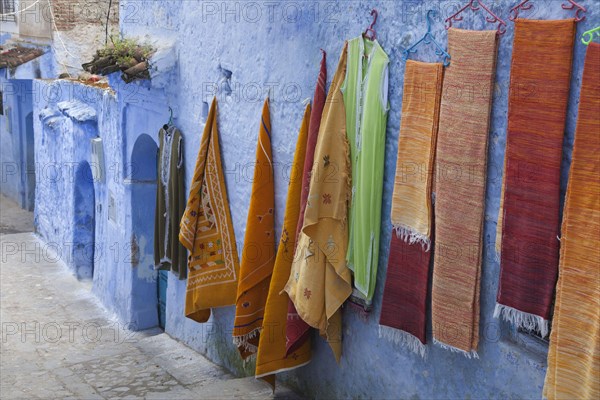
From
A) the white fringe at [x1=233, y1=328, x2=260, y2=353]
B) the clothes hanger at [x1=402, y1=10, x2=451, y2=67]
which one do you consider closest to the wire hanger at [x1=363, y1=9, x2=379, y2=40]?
the clothes hanger at [x1=402, y1=10, x2=451, y2=67]

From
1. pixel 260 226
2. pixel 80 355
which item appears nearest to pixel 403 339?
pixel 260 226

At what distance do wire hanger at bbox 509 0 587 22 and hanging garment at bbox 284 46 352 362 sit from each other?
1.40 meters

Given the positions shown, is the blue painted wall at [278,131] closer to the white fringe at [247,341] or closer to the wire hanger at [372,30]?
the wire hanger at [372,30]

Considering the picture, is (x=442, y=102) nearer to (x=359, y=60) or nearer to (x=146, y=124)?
(x=359, y=60)

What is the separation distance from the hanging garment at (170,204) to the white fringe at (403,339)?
3216 millimetres

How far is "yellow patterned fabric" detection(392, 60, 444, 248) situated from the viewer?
4.06m

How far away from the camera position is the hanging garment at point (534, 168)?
335 centimetres

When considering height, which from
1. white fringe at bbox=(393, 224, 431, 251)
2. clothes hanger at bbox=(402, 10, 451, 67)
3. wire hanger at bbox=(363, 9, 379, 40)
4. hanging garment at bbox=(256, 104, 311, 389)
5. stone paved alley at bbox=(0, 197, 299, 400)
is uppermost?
wire hanger at bbox=(363, 9, 379, 40)

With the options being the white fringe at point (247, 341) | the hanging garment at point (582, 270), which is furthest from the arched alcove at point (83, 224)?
the hanging garment at point (582, 270)

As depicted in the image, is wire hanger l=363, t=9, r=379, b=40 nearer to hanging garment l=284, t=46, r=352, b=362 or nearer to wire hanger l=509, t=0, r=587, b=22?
hanging garment l=284, t=46, r=352, b=362

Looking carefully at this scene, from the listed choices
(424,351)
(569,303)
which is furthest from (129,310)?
(569,303)

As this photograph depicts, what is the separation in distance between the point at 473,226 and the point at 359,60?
138 centimetres

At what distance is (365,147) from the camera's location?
455 centimetres

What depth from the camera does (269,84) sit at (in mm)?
5812
